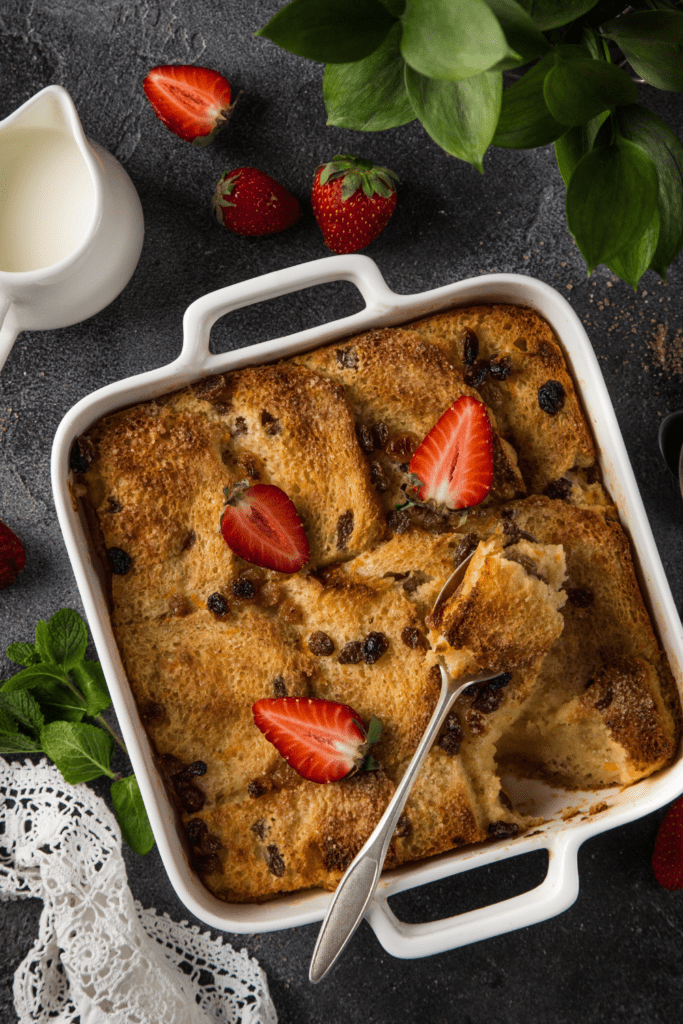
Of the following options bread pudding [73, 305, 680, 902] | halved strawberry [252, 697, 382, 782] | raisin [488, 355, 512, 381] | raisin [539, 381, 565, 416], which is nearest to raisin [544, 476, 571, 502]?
bread pudding [73, 305, 680, 902]

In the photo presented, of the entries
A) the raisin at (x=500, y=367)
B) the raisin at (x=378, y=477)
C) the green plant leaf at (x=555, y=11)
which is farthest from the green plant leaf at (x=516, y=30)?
the raisin at (x=378, y=477)

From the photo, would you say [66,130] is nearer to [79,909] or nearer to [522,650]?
[522,650]

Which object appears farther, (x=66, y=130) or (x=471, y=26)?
(x=66, y=130)

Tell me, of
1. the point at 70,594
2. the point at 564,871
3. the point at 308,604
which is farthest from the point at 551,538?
the point at 70,594

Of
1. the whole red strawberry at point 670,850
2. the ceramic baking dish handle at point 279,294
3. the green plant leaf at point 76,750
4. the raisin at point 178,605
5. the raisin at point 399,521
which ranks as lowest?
the whole red strawberry at point 670,850

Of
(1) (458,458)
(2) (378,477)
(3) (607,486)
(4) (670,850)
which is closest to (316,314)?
(2) (378,477)

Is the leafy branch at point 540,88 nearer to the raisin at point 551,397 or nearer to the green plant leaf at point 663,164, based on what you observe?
the green plant leaf at point 663,164
